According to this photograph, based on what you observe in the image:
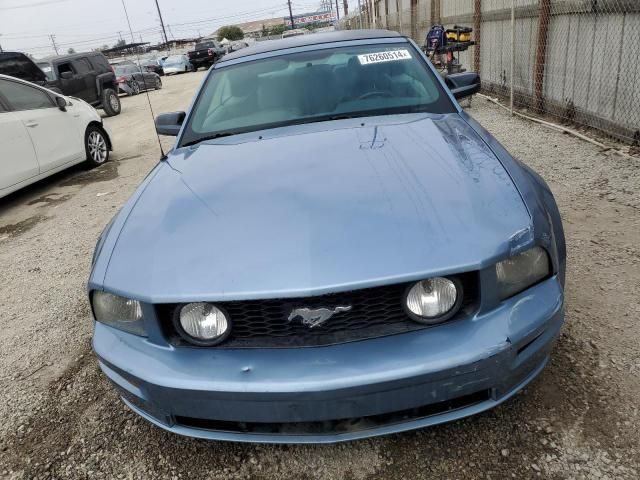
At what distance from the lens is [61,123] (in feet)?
21.6

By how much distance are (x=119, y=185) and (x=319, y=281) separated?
217 inches

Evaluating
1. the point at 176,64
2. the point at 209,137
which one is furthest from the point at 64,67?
the point at 176,64

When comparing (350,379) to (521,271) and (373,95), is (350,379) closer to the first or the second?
(521,271)

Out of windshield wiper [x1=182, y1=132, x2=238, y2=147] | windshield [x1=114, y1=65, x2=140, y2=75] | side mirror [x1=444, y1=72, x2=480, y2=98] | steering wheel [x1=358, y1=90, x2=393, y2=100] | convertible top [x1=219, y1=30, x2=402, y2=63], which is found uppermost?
convertible top [x1=219, y1=30, x2=402, y2=63]

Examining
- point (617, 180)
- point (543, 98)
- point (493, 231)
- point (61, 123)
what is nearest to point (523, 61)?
point (543, 98)

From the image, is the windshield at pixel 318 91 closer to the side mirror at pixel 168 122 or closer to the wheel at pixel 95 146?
the side mirror at pixel 168 122

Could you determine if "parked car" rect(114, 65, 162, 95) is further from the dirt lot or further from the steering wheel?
the steering wheel

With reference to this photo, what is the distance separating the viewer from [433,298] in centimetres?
164

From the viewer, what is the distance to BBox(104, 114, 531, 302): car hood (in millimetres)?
1600

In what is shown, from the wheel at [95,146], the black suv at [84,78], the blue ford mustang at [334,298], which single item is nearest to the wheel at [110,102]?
the black suv at [84,78]


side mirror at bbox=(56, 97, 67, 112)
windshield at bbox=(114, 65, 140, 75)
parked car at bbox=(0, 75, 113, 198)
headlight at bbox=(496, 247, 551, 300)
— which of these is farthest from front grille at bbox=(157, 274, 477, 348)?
windshield at bbox=(114, 65, 140, 75)

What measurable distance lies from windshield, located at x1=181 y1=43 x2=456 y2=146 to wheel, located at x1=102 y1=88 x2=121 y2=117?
12.0m

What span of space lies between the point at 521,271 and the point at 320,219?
0.71 m

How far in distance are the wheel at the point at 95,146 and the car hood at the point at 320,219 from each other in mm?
5562
